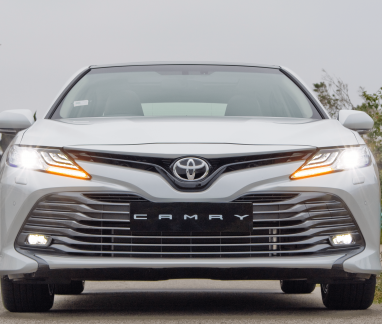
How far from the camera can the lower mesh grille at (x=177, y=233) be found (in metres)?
4.01

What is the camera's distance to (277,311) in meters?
4.81

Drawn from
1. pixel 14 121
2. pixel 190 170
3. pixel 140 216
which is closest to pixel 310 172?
pixel 190 170

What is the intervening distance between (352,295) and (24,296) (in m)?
2.01

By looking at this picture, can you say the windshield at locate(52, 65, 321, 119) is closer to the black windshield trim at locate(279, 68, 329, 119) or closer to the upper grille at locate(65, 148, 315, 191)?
the black windshield trim at locate(279, 68, 329, 119)

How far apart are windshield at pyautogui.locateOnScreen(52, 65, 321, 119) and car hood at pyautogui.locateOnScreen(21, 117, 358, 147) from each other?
0.62m

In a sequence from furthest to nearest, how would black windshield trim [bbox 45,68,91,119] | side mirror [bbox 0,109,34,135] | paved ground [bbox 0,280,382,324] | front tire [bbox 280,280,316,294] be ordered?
front tire [bbox 280,280,316,294] → black windshield trim [bbox 45,68,91,119] → side mirror [bbox 0,109,34,135] → paved ground [bbox 0,280,382,324]

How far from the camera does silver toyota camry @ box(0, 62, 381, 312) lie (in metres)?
3.98

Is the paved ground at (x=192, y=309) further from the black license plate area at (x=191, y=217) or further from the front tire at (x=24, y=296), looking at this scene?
the black license plate area at (x=191, y=217)

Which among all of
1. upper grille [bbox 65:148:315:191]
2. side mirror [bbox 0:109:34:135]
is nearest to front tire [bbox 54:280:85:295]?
side mirror [bbox 0:109:34:135]

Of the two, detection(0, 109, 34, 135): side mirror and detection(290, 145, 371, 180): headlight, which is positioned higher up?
detection(0, 109, 34, 135): side mirror

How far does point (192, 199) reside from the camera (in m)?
3.96

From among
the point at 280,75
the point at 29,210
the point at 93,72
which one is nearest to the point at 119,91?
the point at 93,72

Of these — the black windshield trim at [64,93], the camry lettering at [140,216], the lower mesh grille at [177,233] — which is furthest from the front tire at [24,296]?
the black windshield trim at [64,93]

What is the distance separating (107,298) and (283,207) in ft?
8.34
